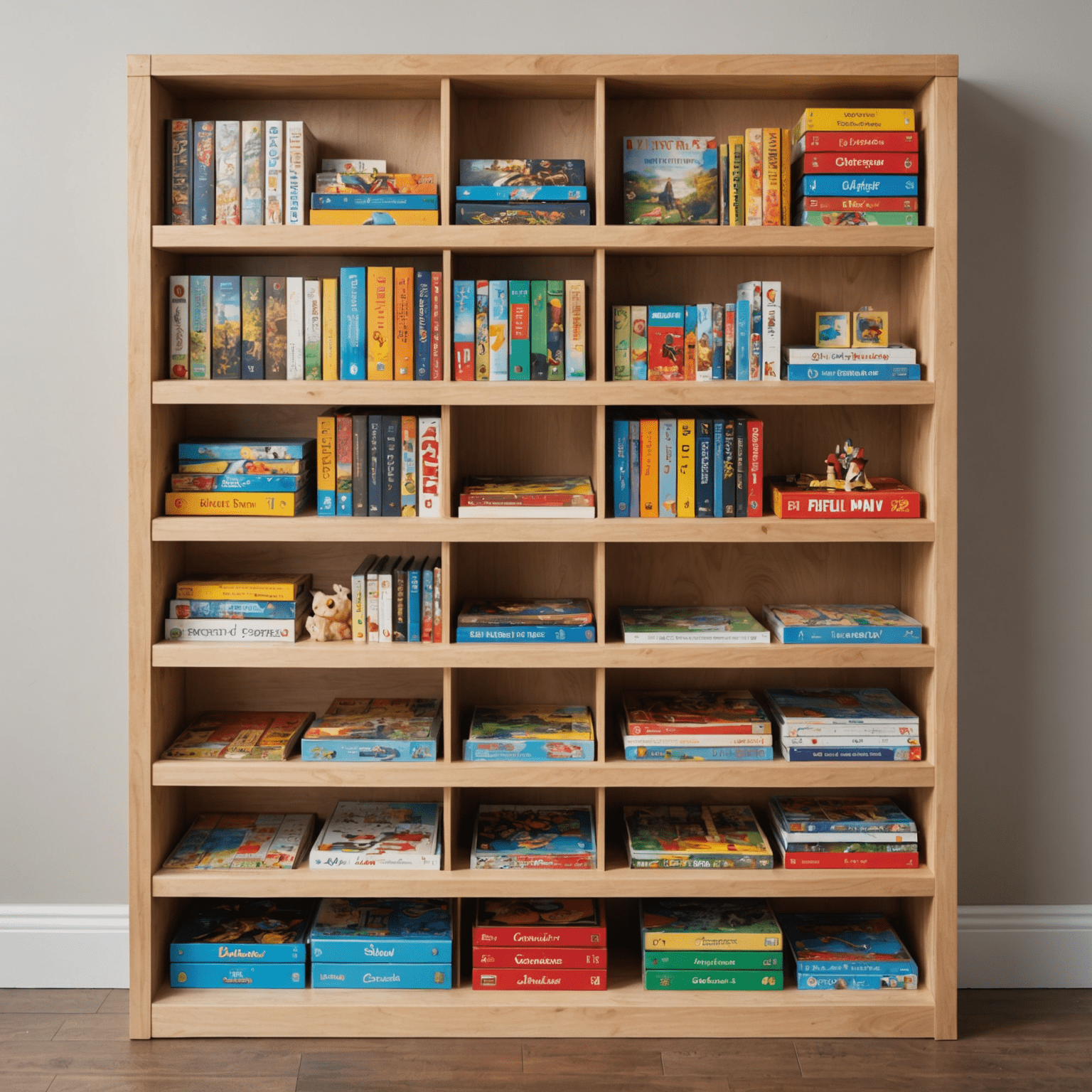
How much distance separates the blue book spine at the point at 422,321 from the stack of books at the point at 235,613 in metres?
0.54

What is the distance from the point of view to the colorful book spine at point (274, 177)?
2137 millimetres

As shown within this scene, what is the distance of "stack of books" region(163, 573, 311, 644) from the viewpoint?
2227 millimetres

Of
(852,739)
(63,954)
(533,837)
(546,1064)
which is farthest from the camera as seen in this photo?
(63,954)

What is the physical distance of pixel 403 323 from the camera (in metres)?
2.15

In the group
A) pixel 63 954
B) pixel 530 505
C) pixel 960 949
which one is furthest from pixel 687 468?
pixel 63 954

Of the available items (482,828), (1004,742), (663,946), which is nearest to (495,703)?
(482,828)

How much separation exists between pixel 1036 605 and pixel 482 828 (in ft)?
4.42

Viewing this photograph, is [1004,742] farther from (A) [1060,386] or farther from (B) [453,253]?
(B) [453,253]

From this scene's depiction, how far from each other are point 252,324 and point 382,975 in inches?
54.5

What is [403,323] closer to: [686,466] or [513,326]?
[513,326]

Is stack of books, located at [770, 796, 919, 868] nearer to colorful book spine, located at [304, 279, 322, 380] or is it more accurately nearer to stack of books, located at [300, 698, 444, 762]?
stack of books, located at [300, 698, 444, 762]

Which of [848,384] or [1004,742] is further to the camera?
[1004,742]

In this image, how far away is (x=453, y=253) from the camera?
223 centimetres

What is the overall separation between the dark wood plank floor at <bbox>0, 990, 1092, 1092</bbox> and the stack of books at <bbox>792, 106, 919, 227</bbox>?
1674 millimetres
